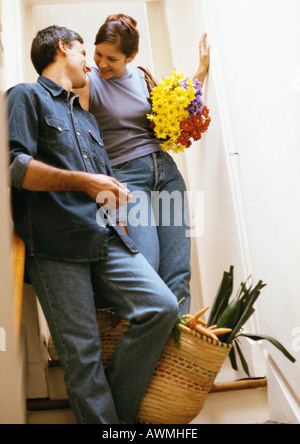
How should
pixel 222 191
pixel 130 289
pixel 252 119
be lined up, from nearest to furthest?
pixel 130 289 < pixel 252 119 < pixel 222 191

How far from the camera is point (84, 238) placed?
62.0 inches

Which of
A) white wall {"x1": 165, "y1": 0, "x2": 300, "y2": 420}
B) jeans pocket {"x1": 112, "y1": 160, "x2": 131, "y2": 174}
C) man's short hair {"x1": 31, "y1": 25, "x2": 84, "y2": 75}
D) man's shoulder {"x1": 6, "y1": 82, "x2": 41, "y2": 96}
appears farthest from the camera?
jeans pocket {"x1": 112, "y1": 160, "x2": 131, "y2": 174}

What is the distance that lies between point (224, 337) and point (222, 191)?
933 mm

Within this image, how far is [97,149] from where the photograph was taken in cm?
183

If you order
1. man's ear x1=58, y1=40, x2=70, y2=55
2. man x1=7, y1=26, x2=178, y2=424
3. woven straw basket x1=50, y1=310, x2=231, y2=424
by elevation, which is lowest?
woven straw basket x1=50, y1=310, x2=231, y2=424

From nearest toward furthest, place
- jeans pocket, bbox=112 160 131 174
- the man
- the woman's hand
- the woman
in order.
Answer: the man, the woman, jeans pocket, bbox=112 160 131 174, the woman's hand

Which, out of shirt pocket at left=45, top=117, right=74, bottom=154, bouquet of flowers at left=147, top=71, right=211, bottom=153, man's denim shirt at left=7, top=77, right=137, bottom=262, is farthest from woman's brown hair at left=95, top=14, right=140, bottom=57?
shirt pocket at left=45, top=117, right=74, bottom=154

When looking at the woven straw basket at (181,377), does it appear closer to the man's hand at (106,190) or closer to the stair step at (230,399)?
the stair step at (230,399)

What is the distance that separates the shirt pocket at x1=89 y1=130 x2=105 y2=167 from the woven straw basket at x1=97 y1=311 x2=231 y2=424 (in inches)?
26.0

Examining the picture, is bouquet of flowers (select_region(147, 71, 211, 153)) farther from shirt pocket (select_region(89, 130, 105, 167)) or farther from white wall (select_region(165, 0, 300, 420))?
shirt pocket (select_region(89, 130, 105, 167))

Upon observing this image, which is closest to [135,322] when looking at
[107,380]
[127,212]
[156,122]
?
[107,380]

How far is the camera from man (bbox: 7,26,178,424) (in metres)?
1.49

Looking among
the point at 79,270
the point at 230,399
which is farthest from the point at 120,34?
the point at 230,399
